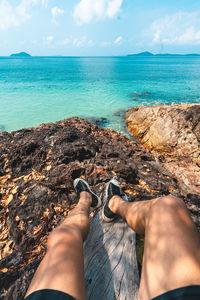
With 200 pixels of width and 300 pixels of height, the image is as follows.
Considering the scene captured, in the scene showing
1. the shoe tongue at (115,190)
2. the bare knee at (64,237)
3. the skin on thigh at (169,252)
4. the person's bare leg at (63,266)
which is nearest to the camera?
the skin on thigh at (169,252)

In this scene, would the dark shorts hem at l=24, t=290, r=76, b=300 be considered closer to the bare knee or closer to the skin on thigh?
the bare knee

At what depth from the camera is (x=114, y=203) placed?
2756 mm

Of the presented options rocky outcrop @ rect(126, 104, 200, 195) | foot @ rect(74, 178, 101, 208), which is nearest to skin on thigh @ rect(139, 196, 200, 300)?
foot @ rect(74, 178, 101, 208)

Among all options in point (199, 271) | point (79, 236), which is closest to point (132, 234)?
point (79, 236)

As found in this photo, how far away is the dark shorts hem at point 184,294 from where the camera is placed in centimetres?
93

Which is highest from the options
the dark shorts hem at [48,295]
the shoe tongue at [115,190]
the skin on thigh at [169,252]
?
the skin on thigh at [169,252]

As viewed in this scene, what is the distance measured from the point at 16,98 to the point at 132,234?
2705cm

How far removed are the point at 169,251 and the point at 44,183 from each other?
2.83 meters

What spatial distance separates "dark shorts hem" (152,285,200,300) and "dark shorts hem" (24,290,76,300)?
2.21 feet

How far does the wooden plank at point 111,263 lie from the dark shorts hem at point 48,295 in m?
0.71

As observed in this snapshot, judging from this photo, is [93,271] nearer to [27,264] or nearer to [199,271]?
[27,264]

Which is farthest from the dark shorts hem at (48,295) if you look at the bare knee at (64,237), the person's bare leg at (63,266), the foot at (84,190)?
the foot at (84,190)

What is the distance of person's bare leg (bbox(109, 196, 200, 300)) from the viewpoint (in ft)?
3.53

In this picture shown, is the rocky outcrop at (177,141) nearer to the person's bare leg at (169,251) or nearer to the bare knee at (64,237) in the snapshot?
the person's bare leg at (169,251)
